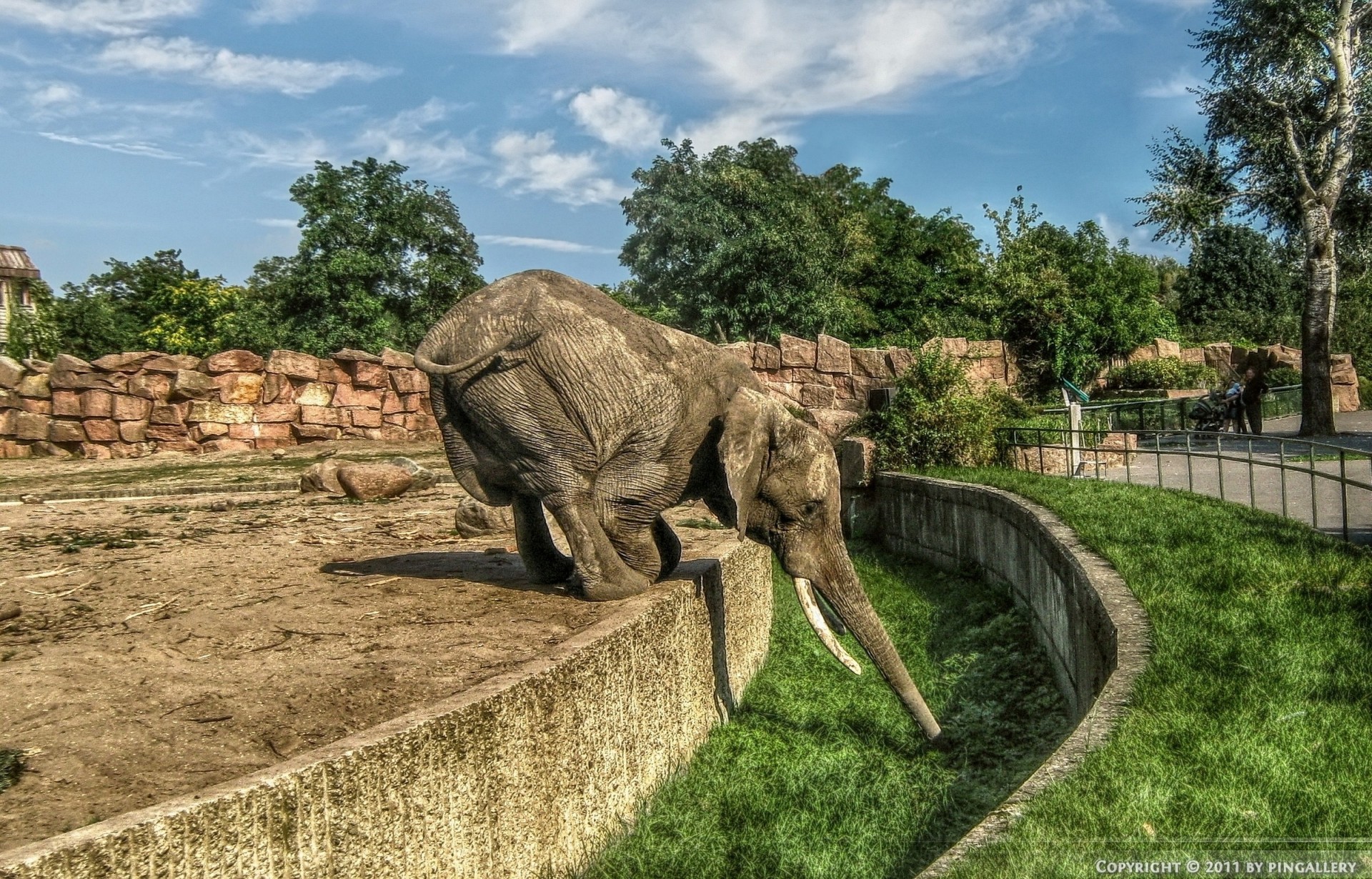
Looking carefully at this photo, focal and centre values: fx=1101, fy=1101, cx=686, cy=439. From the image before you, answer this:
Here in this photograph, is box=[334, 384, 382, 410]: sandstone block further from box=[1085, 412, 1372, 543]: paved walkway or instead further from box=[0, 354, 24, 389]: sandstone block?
box=[1085, 412, 1372, 543]: paved walkway

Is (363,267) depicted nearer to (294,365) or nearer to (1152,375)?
(294,365)

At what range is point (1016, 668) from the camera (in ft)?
25.3

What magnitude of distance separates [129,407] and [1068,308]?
18761 mm

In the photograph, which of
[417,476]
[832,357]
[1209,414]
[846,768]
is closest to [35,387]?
[417,476]

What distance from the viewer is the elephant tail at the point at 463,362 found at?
5.56 metres

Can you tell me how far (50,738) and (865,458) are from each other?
423 inches

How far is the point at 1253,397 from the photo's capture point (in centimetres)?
1998

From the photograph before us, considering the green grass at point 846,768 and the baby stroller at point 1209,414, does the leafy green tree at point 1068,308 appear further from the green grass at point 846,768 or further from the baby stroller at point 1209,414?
the green grass at point 846,768

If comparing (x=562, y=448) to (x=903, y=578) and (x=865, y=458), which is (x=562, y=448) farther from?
(x=865, y=458)

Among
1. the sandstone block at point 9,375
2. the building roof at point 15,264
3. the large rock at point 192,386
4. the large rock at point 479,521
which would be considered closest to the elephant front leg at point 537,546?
the large rock at point 479,521

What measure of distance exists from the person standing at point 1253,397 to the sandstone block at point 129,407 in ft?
64.1

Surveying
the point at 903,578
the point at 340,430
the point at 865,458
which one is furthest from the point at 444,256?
the point at 903,578

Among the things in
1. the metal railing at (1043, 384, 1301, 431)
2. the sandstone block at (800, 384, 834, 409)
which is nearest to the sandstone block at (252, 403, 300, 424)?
the sandstone block at (800, 384, 834, 409)

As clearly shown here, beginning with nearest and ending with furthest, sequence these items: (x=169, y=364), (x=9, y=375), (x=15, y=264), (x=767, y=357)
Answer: (x=9, y=375), (x=169, y=364), (x=767, y=357), (x=15, y=264)
